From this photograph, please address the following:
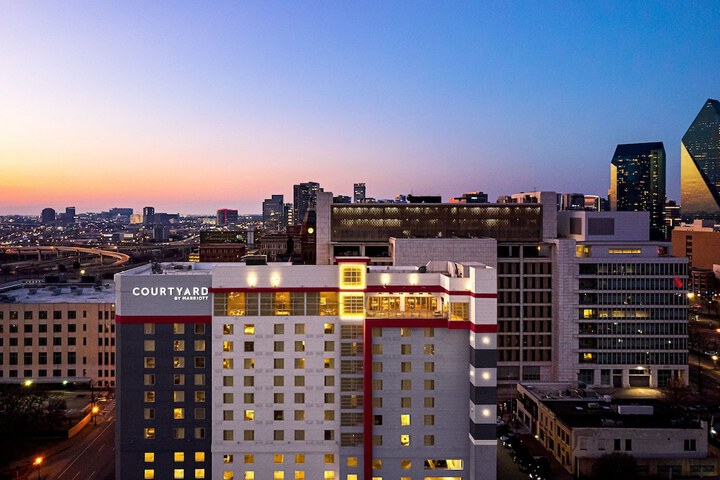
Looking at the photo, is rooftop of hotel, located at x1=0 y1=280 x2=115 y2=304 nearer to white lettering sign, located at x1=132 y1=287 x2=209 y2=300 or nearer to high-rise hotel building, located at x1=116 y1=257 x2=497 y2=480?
white lettering sign, located at x1=132 y1=287 x2=209 y2=300

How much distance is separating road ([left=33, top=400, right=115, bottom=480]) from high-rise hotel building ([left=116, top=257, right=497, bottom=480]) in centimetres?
1459

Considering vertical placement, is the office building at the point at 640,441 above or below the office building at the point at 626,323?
below

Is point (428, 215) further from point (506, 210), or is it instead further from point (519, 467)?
point (519, 467)

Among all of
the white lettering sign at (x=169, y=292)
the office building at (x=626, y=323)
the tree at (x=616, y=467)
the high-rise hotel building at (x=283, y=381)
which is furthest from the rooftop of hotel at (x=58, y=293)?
the office building at (x=626, y=323)

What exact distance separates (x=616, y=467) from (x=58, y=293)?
107 metres

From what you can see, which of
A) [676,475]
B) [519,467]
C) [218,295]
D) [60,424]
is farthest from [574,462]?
[60,424]

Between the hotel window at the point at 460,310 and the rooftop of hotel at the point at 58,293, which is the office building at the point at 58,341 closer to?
the rooftop of hotel at the point at 58,293

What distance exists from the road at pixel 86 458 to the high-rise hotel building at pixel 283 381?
1459cm

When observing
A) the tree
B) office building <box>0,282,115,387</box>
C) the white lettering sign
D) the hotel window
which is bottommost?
the tree

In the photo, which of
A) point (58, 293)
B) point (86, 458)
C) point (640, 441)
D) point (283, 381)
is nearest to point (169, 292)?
point (283, 381)

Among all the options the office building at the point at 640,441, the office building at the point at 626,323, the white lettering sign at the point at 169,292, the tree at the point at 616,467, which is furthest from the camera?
the office building at the point at 626,323

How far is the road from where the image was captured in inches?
2560

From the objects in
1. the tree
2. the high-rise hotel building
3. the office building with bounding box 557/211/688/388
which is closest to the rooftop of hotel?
the high-rise hotel building

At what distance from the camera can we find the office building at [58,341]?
95.6m
